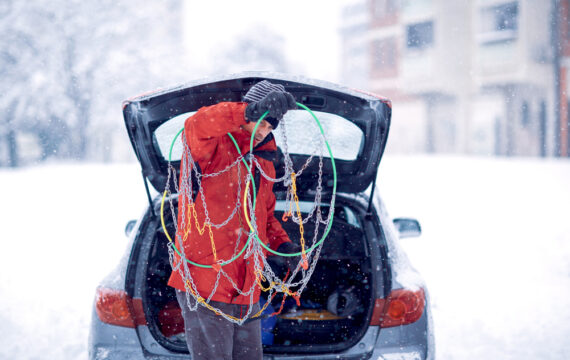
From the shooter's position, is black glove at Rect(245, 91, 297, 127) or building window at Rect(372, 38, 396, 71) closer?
black glove at Rect(245, 91, 297, 127)

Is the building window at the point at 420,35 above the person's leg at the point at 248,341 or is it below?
above

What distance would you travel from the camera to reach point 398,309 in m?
2.17

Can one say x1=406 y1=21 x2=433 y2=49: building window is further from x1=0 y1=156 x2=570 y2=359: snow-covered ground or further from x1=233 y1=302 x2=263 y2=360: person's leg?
x1=233 y1=302 x2=263 y2=360: person's leg

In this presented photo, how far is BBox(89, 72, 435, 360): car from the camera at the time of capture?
2.04 meters

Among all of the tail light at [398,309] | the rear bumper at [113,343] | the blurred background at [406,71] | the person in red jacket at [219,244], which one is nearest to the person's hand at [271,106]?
the person in red jacket at [219,244]

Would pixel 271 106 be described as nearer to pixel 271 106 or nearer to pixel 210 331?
pixel 271 106

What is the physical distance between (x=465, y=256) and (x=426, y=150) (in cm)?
1652

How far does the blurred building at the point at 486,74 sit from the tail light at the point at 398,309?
713 inches

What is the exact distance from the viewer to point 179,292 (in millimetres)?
1883

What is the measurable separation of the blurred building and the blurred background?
43 mm

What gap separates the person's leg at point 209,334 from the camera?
1807 millimetres

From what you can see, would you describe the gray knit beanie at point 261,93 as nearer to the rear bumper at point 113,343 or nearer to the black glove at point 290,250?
the black glove at point 290,250

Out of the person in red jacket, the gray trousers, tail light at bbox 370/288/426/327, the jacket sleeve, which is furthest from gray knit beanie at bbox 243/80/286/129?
tail light at bbox 370/288/426/327

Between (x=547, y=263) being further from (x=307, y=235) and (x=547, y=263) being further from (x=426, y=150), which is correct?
(x=426, y=150)
